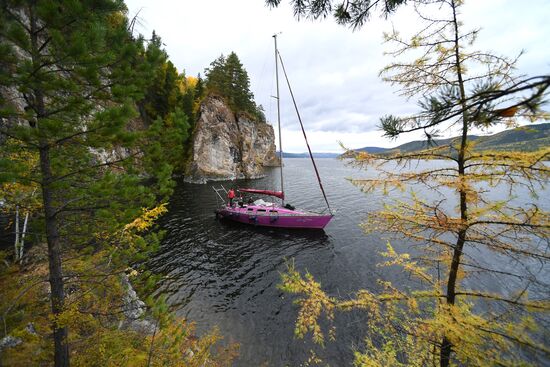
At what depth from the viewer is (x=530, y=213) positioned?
3336 millimetres

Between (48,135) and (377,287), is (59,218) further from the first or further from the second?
(377,287)

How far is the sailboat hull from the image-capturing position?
18525 millimetres

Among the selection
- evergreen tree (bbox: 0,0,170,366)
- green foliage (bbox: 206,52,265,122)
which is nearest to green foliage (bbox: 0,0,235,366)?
evergreen tree (bbox: 0,0,170,366)

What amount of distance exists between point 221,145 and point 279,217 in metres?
31.8

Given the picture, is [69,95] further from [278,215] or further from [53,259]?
[278,215]

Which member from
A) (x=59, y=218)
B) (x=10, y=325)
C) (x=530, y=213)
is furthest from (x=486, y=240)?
(x=10, y=325)

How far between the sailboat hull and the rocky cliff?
26325 millimetres

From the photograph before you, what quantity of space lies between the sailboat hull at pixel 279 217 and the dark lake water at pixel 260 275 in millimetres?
656

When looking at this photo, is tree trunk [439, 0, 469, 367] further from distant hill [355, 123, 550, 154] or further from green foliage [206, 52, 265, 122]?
green foliage [206, 52, 265, 122]

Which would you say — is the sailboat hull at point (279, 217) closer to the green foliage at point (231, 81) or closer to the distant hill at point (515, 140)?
the distant hill at point (515, 140)

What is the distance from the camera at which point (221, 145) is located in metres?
46.4

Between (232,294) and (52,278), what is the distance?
7.98m

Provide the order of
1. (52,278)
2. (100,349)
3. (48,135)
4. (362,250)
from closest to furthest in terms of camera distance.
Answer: (48,135) < (52,278) < (100,349) < (362,250)

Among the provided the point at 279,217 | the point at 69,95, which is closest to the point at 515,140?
the point at 69,95
